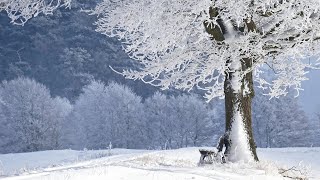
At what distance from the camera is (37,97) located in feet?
159

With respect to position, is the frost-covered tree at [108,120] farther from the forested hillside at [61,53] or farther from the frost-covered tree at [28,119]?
the forested hillside at [61,53]

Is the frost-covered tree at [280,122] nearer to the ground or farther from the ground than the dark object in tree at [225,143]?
farther from the ground

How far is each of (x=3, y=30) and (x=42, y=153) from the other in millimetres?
58004

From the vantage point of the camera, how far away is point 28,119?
4631cm

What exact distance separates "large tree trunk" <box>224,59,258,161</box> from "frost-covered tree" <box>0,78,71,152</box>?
121 feet

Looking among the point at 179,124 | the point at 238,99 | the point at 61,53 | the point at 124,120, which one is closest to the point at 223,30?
the point at 238,99

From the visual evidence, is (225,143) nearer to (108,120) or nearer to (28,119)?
(28,119)

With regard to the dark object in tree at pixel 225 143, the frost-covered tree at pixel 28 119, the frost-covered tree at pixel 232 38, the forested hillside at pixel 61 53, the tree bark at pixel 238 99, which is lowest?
the dark object in tree at pixel 225 143

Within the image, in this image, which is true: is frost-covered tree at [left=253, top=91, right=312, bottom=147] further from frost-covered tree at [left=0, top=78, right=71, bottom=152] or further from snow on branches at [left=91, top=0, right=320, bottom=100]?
snow on branches at [left=91, top=0, right=320, bottom=100]

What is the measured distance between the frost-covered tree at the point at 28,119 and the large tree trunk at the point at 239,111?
3698cm

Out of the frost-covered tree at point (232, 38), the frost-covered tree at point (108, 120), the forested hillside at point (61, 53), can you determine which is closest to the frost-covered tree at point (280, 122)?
the frost-covered tree at point (108, 120)

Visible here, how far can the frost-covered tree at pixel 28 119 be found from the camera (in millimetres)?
45719

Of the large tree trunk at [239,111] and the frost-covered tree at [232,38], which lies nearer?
the frost-covered tree at [232,38]

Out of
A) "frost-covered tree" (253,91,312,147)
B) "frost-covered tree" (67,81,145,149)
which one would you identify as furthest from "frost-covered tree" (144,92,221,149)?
"frost-covered tree" (253,91,312,147)
